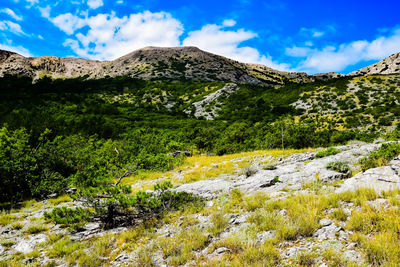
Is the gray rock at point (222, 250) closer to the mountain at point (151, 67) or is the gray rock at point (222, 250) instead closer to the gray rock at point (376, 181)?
the gray rock at point (376, 181)

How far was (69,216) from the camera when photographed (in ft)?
21.2

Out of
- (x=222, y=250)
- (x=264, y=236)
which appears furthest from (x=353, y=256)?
(x=222, y=250)

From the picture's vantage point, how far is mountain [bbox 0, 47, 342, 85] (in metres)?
77.3

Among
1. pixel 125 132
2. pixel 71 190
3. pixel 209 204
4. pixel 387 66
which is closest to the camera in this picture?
pixel 209 204

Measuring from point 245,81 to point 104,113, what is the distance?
6081 centimetres

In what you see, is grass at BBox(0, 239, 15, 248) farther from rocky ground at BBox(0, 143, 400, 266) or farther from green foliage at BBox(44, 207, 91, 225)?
green foliage at BBox(44, 207, 91, 225)

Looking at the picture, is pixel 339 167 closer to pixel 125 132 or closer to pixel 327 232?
pixel 327 232

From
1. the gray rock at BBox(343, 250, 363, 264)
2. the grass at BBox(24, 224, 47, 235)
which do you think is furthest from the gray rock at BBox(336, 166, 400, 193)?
the grass at BBox(24, 224, 47, 235)

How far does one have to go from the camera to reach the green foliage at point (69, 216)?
626 cm

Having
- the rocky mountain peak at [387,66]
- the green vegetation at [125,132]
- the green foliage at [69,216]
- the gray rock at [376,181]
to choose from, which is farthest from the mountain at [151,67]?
the gray rock at [376,181]

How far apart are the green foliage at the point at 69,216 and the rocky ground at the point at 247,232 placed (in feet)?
1.20

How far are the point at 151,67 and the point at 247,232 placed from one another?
84824 millimetres

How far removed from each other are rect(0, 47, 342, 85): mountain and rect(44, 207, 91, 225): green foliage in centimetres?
6766

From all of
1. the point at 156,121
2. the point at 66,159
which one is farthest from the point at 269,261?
the point at 156,121
